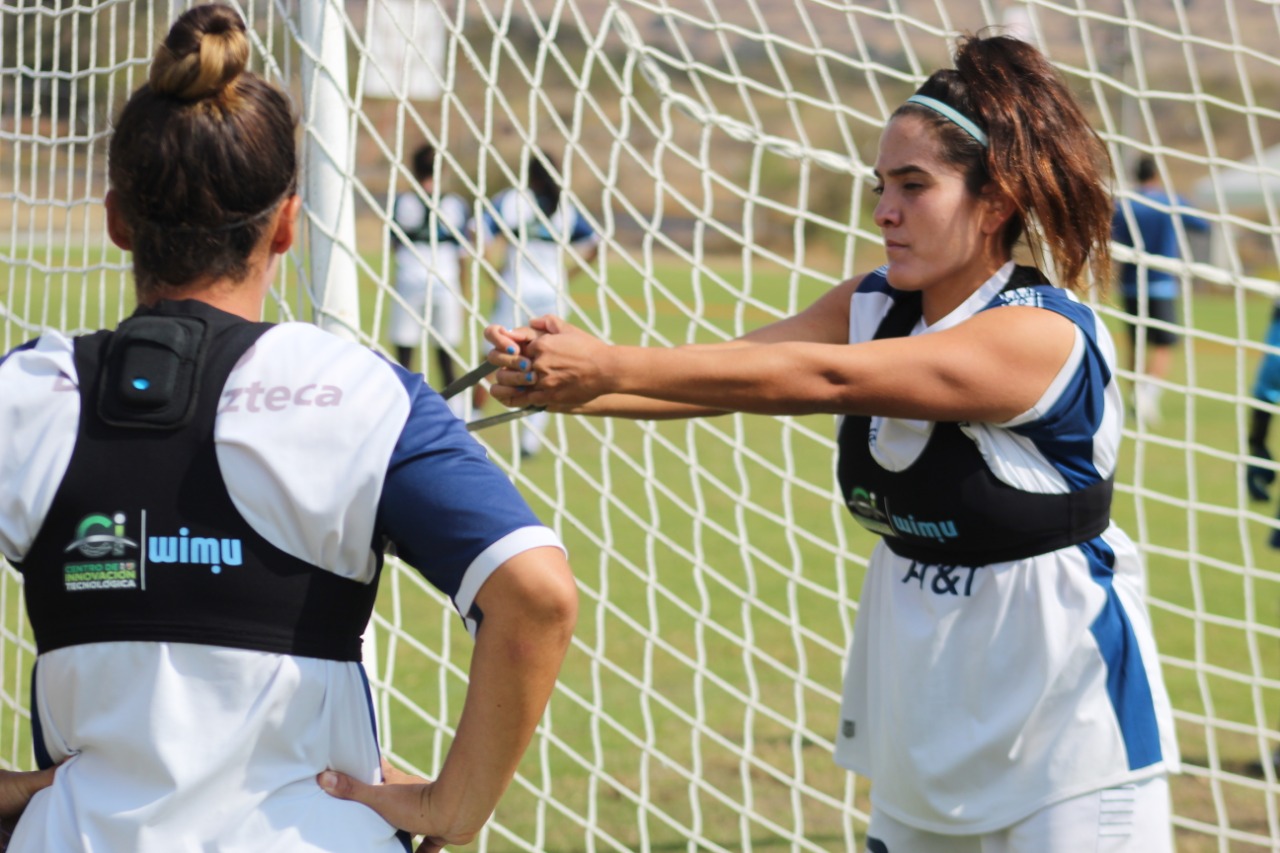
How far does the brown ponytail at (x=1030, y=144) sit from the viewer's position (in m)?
2.05

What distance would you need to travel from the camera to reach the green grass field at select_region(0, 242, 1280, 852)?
3.51 metres

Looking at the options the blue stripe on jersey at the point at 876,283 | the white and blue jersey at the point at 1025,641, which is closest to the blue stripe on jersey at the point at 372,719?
the white and blue jersey at the point at 1025,641

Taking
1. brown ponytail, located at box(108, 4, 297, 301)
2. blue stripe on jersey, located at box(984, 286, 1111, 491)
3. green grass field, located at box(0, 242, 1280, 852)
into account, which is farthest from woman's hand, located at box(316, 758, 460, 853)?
green grass field, located at box(0, 242, 1280, 852)

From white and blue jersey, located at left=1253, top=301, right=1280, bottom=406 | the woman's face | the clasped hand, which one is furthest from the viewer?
white and blue jersey, located at left=1253, top=301, right=1280, bottom=406

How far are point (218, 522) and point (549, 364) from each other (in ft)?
1.91

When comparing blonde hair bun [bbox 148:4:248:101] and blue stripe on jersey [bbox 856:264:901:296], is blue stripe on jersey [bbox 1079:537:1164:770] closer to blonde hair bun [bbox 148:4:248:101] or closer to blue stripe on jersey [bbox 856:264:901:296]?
blue stripe on jersey [bbox 856:264:901:296]

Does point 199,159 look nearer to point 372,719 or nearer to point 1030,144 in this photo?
point 372,719

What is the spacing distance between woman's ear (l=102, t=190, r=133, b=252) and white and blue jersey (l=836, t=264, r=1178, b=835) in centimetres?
116

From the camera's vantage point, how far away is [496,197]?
5.94 metres

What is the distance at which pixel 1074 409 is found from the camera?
80.4 inches

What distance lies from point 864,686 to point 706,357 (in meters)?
0.74

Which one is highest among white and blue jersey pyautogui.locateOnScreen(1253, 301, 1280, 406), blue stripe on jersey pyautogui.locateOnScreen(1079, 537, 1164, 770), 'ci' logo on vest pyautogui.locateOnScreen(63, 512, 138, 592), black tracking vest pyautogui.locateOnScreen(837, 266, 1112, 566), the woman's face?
the woman's face

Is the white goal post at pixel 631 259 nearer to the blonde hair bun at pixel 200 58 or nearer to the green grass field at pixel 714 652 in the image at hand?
the green grass field at pixel 714 652

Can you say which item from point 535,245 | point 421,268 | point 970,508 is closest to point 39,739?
point 970,508
